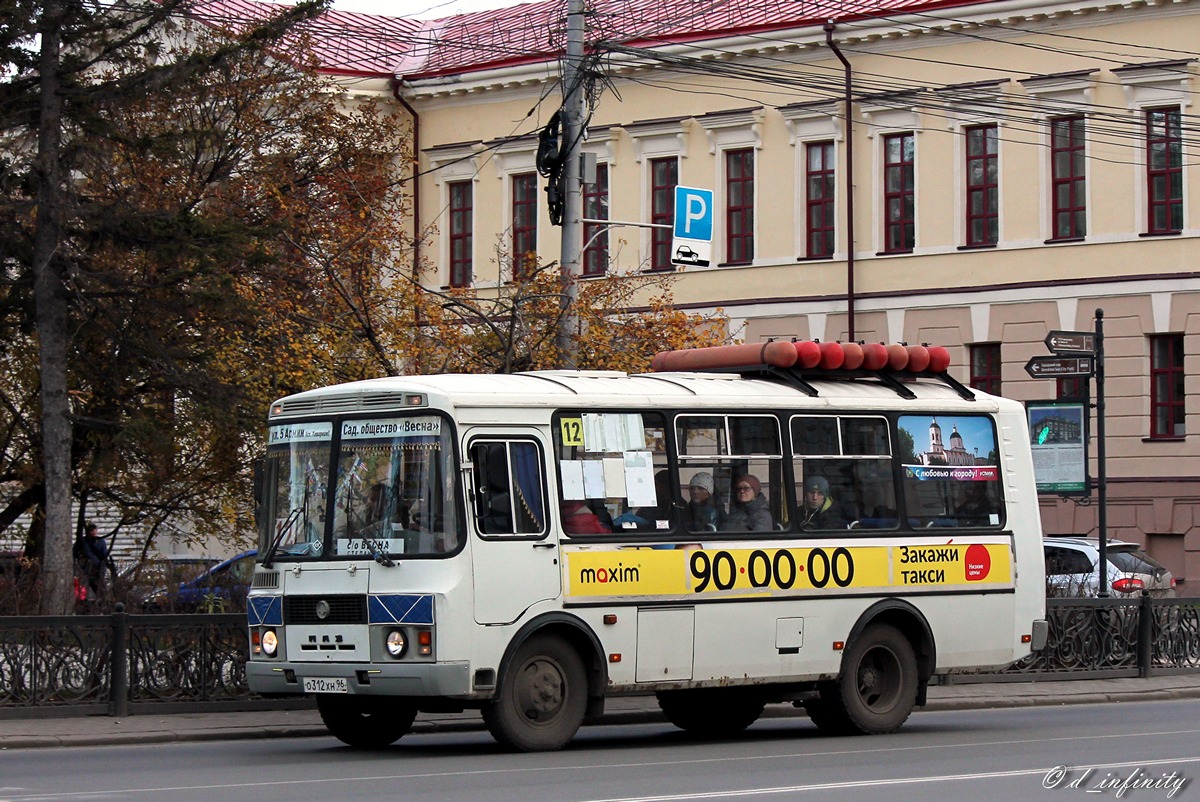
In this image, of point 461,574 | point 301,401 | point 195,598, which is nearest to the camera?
point 461,574

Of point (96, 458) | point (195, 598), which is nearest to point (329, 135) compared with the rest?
point (96, 458)

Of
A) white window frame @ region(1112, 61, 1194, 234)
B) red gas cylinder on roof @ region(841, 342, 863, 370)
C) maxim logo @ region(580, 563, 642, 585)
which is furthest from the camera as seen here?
white window frame @ region(1112, 61, 1194, 234)

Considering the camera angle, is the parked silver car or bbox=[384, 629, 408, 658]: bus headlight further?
the parked silver car

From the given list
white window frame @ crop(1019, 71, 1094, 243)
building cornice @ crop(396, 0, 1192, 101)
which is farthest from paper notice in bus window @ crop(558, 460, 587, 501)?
white window frame @ crop(1019, 71, 1094, 243)

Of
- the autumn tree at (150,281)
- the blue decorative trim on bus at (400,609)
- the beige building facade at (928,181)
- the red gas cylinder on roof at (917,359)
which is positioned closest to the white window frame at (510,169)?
the beige building facade at (928,181)

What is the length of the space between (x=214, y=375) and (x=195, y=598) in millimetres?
6990

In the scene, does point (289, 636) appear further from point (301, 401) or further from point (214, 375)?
point (214, 375)

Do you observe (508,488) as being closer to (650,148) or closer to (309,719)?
(309,719)

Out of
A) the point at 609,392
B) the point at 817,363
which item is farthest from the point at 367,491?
the point at 817,363

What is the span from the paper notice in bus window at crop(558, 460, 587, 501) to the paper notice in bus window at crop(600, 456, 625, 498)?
0.81 ft

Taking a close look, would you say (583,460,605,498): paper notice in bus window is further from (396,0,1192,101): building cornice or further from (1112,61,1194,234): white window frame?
(1112,61,1194,234): white window frame

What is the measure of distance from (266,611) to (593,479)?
2.78 meters

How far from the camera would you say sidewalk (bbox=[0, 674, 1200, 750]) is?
17250 mm

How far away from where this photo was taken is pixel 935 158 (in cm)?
4466
